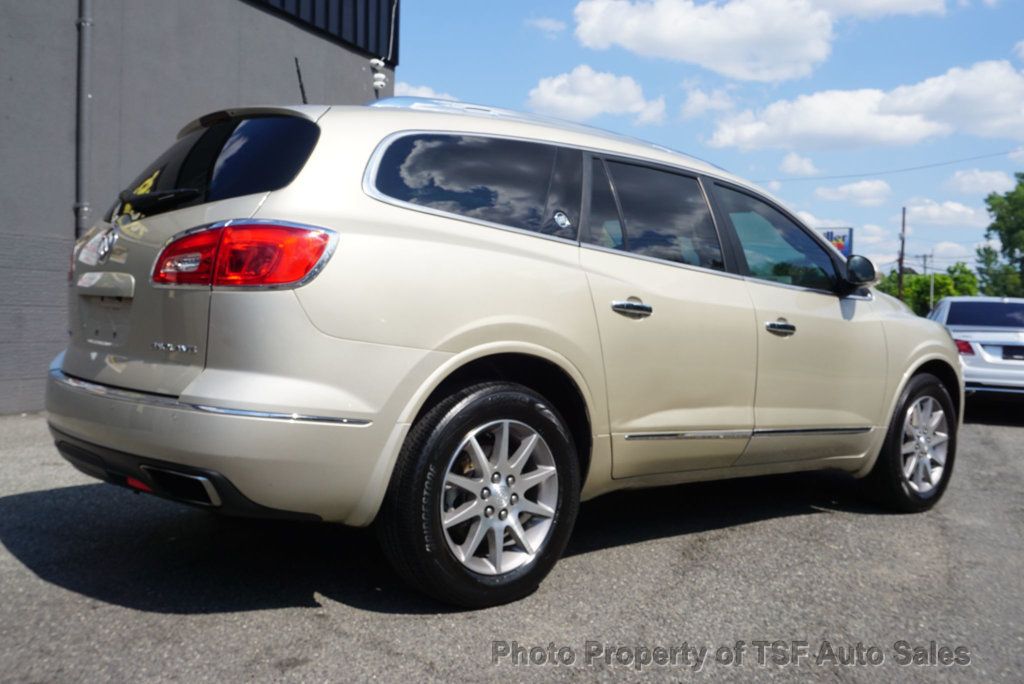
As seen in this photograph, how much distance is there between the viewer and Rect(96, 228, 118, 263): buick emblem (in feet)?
12.0

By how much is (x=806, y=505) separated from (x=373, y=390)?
3.38 metres

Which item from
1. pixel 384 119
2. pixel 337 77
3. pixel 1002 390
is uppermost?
pixel 337 77

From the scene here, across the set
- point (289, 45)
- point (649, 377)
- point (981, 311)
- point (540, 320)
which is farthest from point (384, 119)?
point (981, 311)

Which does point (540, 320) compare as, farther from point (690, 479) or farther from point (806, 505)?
point (806, 505)

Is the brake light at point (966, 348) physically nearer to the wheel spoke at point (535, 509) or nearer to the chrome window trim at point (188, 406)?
the wheel spoke at point (535, 509)

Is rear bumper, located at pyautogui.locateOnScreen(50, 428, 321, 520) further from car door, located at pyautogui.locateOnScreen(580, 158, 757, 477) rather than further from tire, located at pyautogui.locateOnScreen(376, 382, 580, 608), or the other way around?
car door, located at pyautogui.locateOnScreen(580, 158, 757, 477)

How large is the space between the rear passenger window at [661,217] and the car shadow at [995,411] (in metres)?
7.92

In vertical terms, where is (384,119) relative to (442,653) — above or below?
above

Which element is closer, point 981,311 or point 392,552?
point 392,552

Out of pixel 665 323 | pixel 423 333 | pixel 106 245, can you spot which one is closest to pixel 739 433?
pixel 665 323

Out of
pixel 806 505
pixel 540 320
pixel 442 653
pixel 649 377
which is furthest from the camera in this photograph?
pixel 806 505

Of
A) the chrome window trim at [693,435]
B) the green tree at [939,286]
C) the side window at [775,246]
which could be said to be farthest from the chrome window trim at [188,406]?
the green tree at [939,286]

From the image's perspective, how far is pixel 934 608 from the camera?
3.82m

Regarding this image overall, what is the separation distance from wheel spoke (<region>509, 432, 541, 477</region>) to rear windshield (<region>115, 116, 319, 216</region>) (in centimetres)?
125
